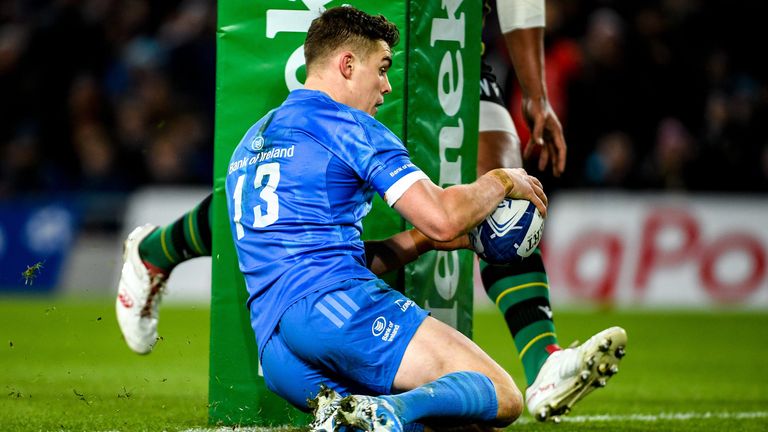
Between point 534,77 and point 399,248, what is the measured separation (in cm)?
140

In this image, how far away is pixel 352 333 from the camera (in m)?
3.66

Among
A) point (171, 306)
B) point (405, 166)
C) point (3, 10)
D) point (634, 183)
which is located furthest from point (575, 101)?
point (405, 166)

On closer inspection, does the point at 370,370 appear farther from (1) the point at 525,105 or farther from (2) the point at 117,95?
(2) the point at 117,95

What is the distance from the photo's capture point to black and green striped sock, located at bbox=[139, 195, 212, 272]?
197 inches

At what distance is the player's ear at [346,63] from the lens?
3893 mm

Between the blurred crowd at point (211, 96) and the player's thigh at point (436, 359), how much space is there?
7827 mm

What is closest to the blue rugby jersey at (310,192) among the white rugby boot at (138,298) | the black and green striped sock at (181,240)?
the black and green striped sock at (181,240)

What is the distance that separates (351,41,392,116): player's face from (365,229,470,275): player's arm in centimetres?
52

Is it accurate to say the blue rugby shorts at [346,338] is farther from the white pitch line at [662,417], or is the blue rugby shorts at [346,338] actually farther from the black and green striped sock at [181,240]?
the white pitch line at [662,417]

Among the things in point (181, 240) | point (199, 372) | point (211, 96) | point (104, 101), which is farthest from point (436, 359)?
point (104, 101)

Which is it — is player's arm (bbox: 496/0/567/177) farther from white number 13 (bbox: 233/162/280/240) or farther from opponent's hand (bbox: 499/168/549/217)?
white number 13 (bbox: 233/162/280/240)

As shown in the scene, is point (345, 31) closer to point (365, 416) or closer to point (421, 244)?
point (421, 244)

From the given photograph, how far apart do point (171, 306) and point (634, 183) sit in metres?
4.70

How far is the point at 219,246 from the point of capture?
4.52 meters
